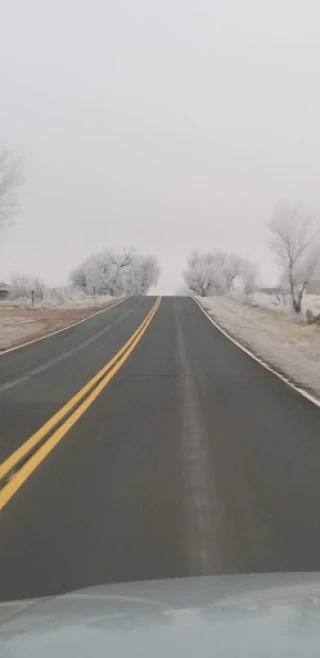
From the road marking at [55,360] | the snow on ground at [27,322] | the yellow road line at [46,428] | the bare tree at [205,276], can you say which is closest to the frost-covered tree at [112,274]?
the bare tree at [205,276]

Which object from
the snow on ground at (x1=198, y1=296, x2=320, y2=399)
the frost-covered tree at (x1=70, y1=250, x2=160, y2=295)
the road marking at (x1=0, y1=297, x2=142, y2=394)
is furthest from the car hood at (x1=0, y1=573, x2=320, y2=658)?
the frost-covered tree at (x1=70, y1=250, x2=160, y2=295)

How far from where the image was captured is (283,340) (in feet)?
80.5

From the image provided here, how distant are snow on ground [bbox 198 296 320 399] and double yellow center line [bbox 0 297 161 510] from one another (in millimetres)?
4056

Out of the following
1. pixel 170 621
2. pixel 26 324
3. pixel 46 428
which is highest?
pixel 170 621

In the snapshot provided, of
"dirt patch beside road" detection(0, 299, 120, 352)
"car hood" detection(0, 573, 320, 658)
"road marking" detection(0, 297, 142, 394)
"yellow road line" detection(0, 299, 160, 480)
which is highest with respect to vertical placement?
"car hood" detection(0, 573, 320, 658)


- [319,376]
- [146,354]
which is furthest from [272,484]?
[146,354]

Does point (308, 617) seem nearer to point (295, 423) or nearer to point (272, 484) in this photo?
point (272, 484)

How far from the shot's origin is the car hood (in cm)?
267

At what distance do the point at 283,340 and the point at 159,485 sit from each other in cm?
1859

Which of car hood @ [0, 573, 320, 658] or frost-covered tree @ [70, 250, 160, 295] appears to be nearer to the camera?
car hood @ [0, 573, 320, 658]

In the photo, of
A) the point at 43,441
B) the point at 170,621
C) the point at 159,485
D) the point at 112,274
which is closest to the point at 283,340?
the point at 43,441

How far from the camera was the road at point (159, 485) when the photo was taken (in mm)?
4559

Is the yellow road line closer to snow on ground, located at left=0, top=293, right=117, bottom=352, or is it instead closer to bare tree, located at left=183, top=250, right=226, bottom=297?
snow on ground, located at left=0, top=293, right=117, bottom=352

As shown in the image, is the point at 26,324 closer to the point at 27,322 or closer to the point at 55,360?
the point at 27,322
